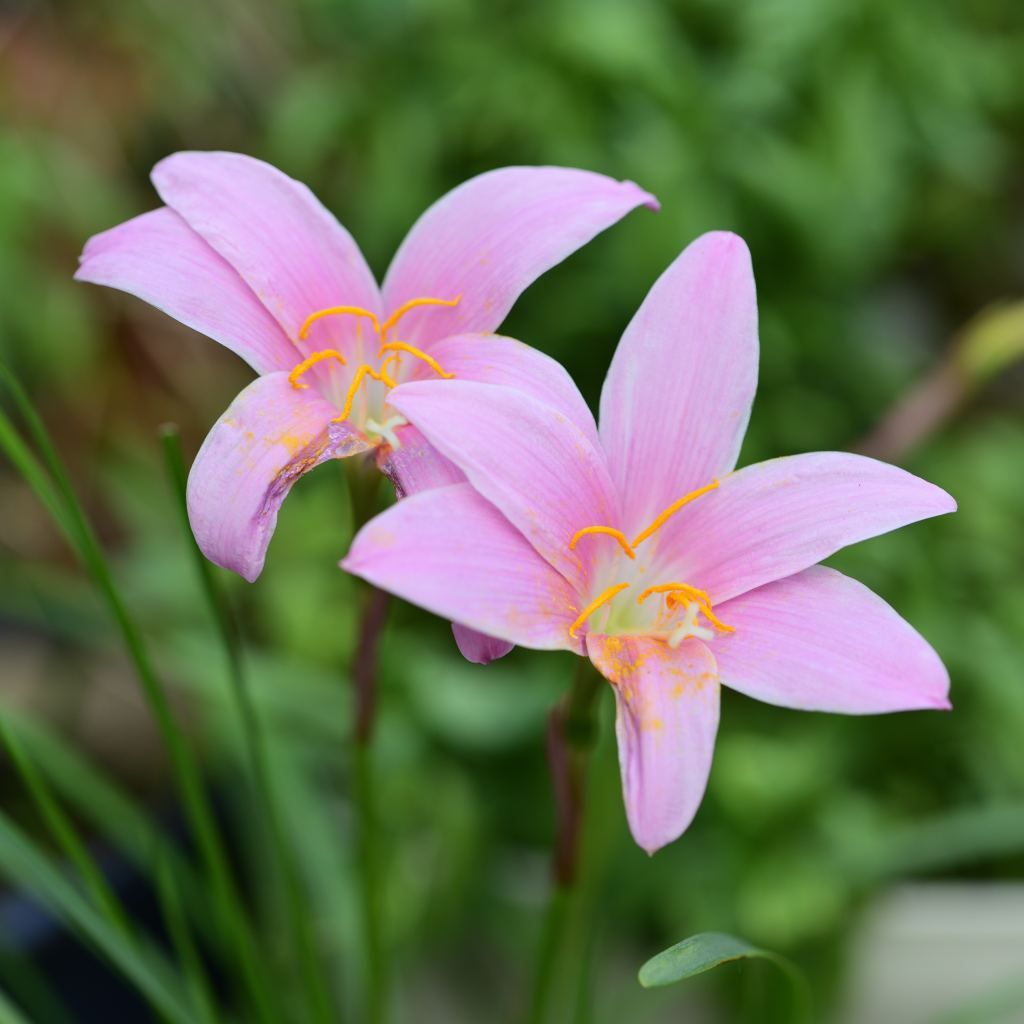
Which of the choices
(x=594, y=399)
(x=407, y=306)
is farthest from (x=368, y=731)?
(x=594, y=399)

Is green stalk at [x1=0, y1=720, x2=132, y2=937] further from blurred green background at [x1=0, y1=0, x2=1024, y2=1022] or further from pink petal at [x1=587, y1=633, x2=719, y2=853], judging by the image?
blurred green background at [x1=0, y1=0, x2=1024, y2=1022]

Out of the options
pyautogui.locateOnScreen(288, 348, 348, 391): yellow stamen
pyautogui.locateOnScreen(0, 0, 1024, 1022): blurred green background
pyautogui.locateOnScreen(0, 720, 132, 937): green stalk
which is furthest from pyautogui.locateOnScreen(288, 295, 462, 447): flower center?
pyautogui.locateOnScreen(0, 0, 1024, 1022): blurred green background

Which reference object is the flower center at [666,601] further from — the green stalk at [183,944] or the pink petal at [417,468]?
the green stalk at [183,944]

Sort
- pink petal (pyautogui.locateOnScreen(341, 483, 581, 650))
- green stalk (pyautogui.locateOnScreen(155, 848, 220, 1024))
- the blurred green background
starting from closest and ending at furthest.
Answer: pink petal (pyautogui.locateOnScreen(341, 483, 581, 650))
green stalk (pyautogui.locateOnScreen(155, 848, 220, 1024))
the blurred green background

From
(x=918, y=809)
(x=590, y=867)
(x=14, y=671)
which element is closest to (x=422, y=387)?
(x=590, y=867)

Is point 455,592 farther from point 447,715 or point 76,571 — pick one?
point 76,571
